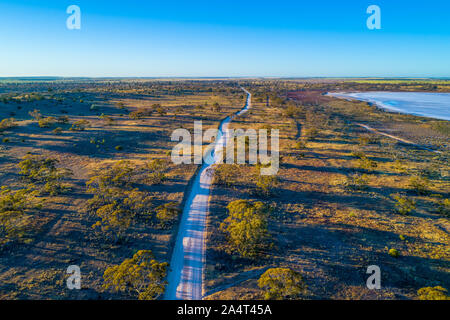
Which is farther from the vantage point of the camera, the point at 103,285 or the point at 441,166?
the point at 441,166

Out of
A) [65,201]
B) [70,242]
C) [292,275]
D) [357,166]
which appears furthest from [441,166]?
[65,201]

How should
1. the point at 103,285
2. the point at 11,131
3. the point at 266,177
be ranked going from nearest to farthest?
the point at 103,285, the point at 266,177, the point at 11,131

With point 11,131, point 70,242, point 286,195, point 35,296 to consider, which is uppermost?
point 11,131

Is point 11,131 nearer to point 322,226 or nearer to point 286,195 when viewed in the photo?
point 286,195

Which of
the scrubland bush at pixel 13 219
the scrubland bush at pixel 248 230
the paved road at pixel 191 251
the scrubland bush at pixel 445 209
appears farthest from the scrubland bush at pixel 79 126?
the scrubland bush at pixel 445 209

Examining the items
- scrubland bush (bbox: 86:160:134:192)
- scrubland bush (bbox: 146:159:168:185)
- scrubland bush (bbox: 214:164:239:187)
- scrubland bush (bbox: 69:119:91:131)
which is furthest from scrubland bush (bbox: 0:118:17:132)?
scrubland bush (bbox: 214:164:239:187)

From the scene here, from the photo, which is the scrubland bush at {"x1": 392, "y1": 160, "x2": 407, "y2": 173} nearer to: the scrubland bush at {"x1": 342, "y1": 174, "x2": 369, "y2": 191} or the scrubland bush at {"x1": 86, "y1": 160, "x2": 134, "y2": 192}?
the scrubland bush at {"x1": 342, "y1": 174, "x2": 369, "y2": 191}

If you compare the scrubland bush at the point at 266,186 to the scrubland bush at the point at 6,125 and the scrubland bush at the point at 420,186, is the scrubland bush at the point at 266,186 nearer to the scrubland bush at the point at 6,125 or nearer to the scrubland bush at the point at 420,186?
the scrubland bush at the point at 420,186
